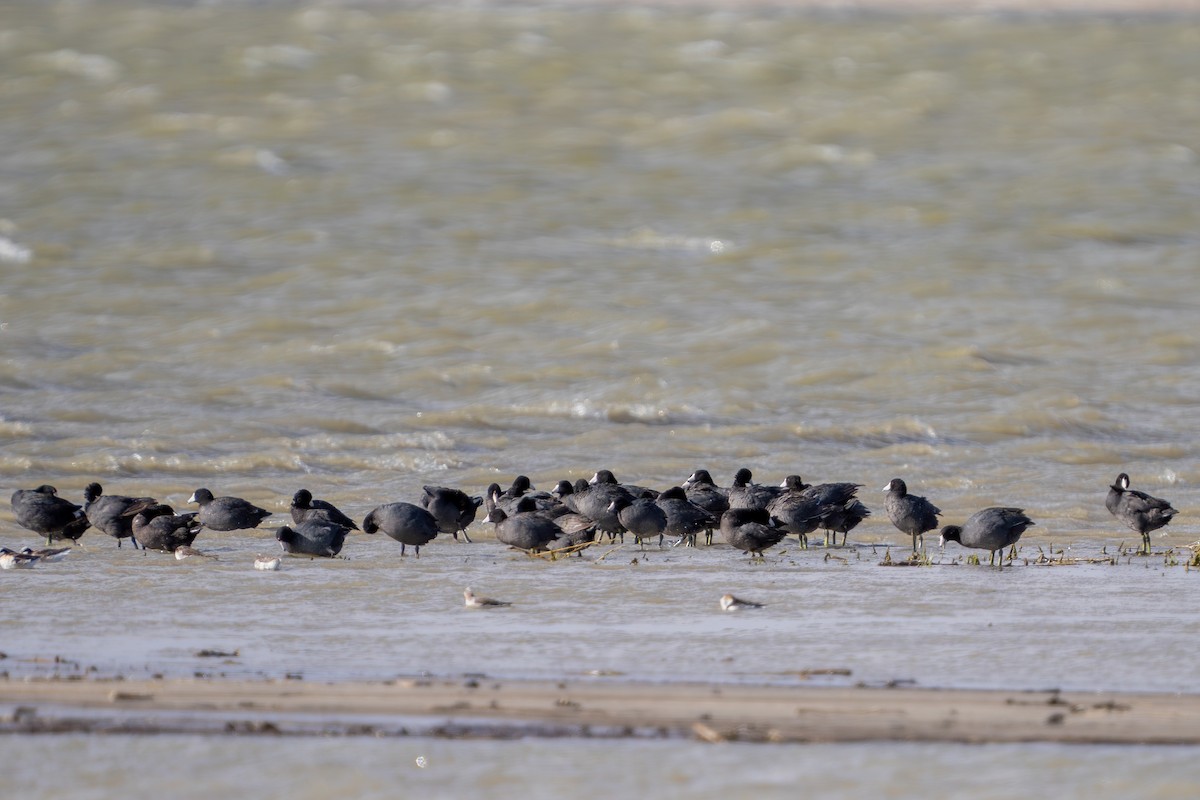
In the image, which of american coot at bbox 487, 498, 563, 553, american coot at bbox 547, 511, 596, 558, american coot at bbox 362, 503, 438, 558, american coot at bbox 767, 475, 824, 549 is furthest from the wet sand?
american coot at bbox 767, 475, 824, 549

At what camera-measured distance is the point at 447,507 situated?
12.4 metres

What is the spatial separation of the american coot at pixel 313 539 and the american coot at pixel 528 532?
1.14 m

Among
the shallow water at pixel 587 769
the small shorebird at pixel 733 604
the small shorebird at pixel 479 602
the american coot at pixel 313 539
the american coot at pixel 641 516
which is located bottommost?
the shallow water at pixel 587 769

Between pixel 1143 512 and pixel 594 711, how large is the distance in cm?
633

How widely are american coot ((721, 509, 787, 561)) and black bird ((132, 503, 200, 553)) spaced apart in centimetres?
371

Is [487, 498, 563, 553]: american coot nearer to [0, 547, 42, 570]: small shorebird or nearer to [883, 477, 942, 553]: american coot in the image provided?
[883, 477, 942, 553]: american coot

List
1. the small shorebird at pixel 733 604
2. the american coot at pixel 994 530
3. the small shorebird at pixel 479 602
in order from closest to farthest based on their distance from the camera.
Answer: the small shorebird at pixel 733 604 → the small shorebird at pixel 479 602 → the american coot at pixel 994 530

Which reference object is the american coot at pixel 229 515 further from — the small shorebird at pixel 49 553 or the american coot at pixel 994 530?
the american coot at pixel 994 530

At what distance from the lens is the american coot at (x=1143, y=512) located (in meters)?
11.9

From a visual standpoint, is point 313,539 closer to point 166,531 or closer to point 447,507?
point 166,531

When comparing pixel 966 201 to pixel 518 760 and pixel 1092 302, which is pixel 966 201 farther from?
pixel 518 760

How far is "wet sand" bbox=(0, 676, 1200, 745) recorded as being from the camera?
673cm

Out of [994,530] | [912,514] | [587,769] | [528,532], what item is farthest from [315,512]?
[587,769]

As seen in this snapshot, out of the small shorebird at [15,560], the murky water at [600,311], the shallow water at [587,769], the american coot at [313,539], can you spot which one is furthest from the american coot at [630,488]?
the shallow water at [587,769]
